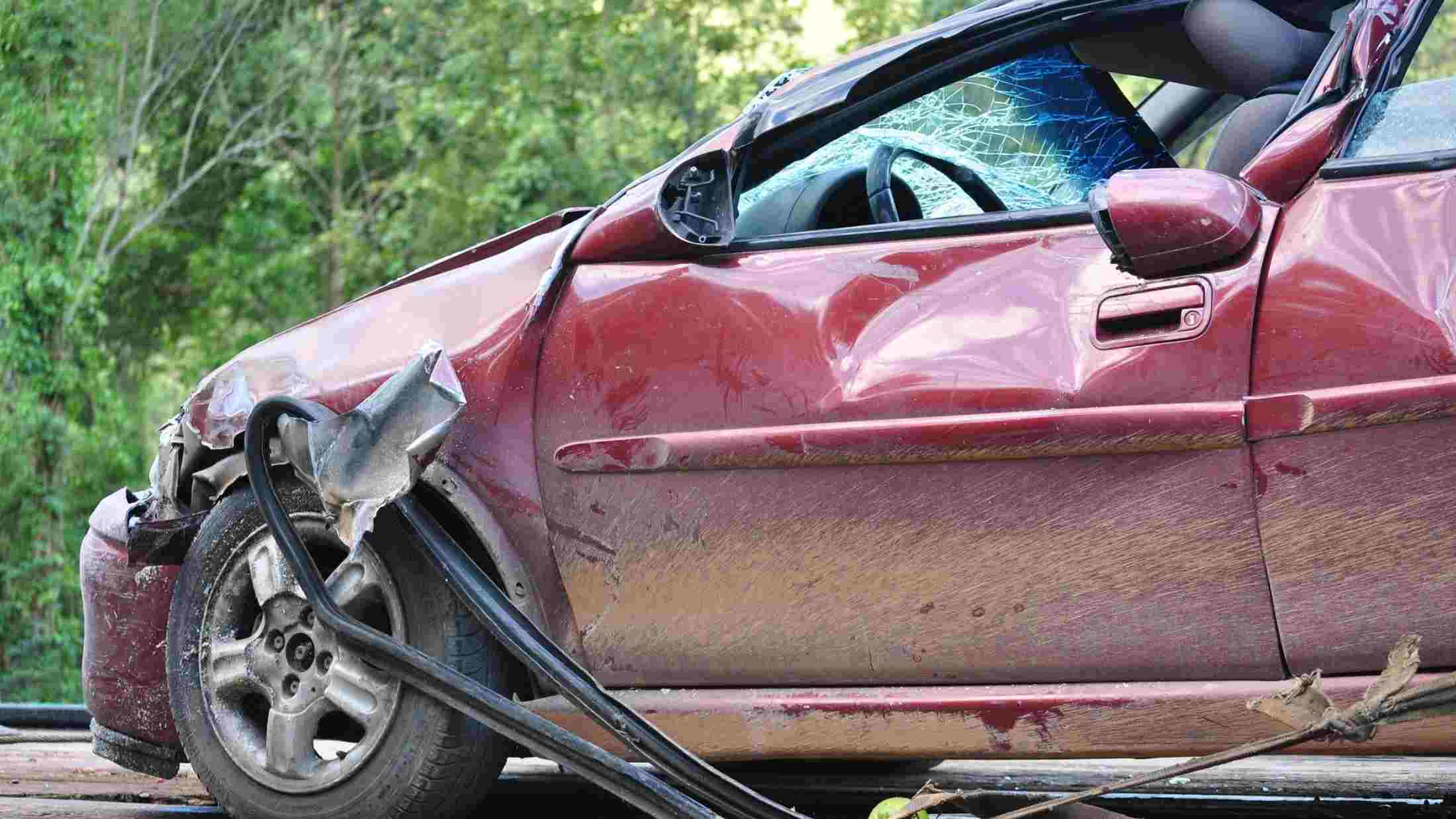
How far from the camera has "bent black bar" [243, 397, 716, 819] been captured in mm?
2932

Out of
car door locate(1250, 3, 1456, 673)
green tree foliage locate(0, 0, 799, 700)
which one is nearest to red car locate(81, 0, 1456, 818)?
car door locate(1250, 3, 1456, 673)

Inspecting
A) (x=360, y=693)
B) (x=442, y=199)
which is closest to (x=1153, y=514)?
(x=360, y=693)

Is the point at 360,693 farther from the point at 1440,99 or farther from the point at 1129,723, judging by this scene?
the point at 1440,99

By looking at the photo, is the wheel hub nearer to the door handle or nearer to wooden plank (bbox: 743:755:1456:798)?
wooden plank (bbox: 743:755:1456:798)

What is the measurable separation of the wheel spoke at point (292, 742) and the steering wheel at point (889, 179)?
158 centimetres

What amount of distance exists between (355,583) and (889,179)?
1.45 m

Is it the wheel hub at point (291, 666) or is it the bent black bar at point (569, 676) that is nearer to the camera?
the bent black bar at point (569, 676)

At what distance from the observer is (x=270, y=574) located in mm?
3389

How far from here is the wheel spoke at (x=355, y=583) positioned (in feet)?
10.7

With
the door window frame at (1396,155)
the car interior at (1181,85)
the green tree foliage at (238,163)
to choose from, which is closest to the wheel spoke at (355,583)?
the car interior at (1181,85)

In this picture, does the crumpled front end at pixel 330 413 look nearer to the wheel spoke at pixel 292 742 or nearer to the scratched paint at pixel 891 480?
the scratched paint at pixel 891 480

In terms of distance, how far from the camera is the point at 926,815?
2.85m

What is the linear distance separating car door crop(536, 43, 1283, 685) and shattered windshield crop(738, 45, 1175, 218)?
1.50 feet

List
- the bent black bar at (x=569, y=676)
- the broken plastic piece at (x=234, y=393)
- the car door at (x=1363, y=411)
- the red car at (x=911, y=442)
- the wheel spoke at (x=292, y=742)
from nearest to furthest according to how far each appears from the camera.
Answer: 1. the car door at (x=1363, y=411)
2. the red car at (x=911, y=442)
3. the bent black bar at (x=569, y=676)
4. the wheel spoke at (x=292, y=742)
5. the broken plastic piece at (x=234, y=393)
